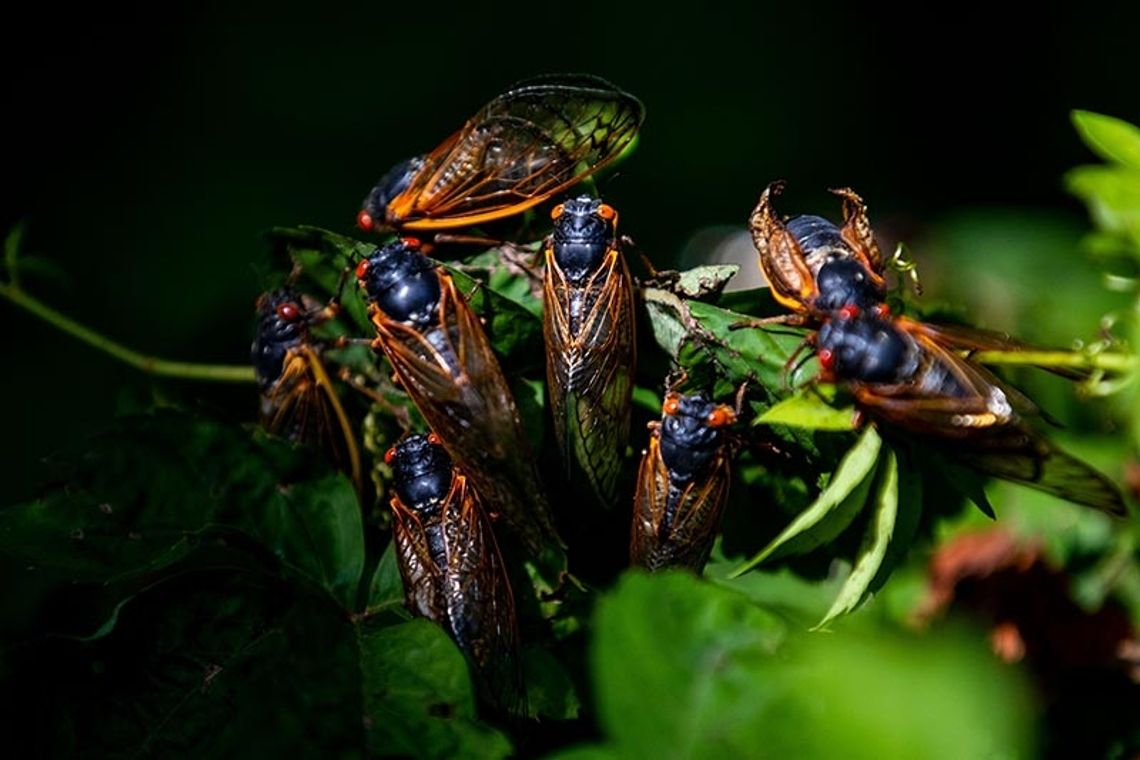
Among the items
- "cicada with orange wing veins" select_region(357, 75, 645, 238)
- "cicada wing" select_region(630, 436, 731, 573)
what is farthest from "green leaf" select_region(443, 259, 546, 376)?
"cicada wing" select_region(630, 436, 731, 573)

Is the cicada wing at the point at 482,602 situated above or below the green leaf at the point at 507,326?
below

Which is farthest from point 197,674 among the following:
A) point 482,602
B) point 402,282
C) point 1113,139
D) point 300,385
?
point 1113,139

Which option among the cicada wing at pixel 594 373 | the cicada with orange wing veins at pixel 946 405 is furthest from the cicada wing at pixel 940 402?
the cicada wing at pixel 594 373

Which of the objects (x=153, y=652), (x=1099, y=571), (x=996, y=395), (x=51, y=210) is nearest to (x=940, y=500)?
(x=1099, y=571)

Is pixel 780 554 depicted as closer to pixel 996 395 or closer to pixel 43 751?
pixel 996 395

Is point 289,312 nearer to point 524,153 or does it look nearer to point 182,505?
point 182,505

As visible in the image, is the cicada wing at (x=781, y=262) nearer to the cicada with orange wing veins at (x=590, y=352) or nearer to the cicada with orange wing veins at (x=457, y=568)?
the cicada with orange wing veins at (x=590, y=352)
